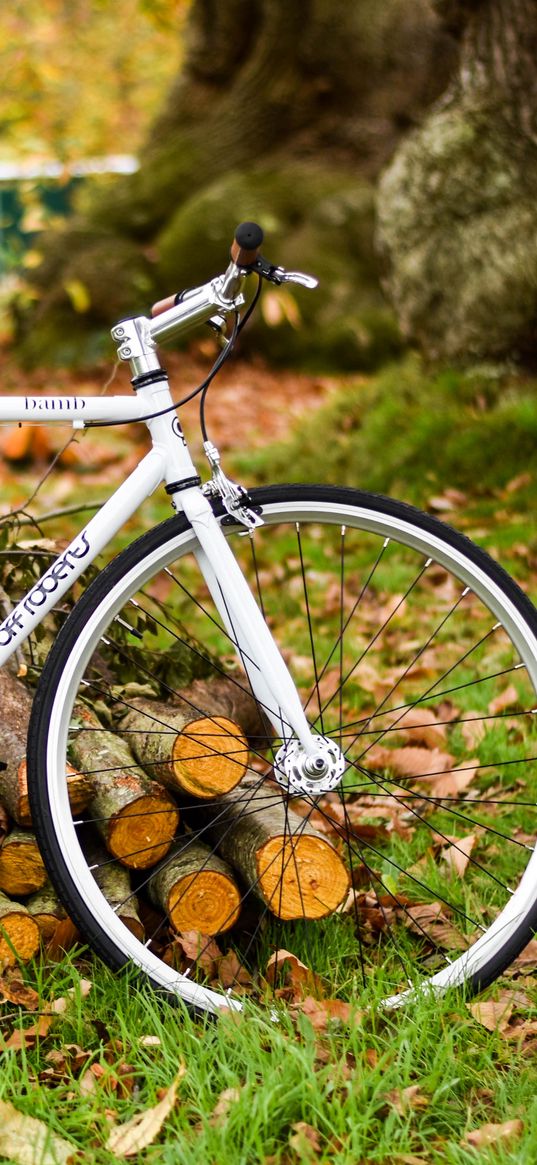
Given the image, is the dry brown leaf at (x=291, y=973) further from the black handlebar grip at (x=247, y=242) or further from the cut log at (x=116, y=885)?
the black handlebar grip at (x=247, y=242)

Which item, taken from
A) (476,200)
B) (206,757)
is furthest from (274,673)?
(476,200)

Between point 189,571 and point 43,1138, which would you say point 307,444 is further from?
point 43,1138

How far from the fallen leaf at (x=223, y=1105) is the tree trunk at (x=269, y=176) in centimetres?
792

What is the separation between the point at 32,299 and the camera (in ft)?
32.9

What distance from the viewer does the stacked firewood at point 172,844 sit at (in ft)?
8.22

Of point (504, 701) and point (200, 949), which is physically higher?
point (504, 701)

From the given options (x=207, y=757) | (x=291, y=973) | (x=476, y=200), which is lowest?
(x=291, y=973)

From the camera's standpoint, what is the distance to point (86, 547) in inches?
94.3

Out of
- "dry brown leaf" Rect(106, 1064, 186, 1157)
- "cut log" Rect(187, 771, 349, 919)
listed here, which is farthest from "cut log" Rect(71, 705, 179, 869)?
"dry brown leaf" Rect(106, 1064, 186, 1157)

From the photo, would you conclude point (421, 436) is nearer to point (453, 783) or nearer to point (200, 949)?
point (453, 783)

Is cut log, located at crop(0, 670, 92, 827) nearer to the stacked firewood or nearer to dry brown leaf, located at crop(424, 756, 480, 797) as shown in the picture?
the stacked firewood

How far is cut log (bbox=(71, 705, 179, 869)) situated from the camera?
8.32 ft

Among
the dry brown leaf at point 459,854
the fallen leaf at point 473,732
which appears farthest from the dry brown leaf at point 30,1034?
the fallen leaf at point 473,732

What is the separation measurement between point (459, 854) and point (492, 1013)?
682mm
